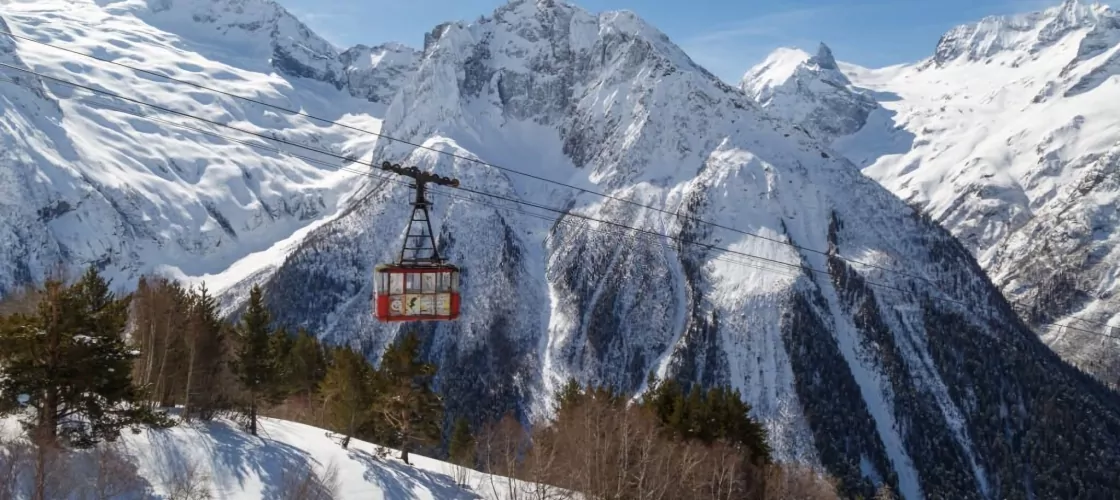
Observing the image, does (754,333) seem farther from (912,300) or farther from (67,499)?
(67,499)

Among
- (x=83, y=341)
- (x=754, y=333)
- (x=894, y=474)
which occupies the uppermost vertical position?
(x=754, y=333)

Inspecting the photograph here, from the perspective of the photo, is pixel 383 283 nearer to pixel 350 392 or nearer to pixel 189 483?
pixel 189 483

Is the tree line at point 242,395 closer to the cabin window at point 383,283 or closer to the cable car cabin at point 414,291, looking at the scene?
the cable car cabin at point 414,291

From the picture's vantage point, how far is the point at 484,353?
173625 mm

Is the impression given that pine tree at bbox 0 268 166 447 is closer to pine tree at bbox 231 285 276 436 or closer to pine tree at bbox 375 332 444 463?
pine tree at bbox 231 285 276 436

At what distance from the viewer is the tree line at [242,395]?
34.8 m

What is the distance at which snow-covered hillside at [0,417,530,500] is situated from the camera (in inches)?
1564

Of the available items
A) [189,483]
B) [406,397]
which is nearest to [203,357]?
[406,397]

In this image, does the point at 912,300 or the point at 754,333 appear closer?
the point at 754,333

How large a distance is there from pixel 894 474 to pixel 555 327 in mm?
71362

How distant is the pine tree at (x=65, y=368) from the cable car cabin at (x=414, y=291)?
13.2 meters

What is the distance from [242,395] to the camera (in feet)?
171

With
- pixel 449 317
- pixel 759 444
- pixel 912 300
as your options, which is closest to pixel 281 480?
pixel 449 317

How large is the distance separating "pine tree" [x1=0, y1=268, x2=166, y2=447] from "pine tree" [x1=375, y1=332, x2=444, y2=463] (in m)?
18.6
